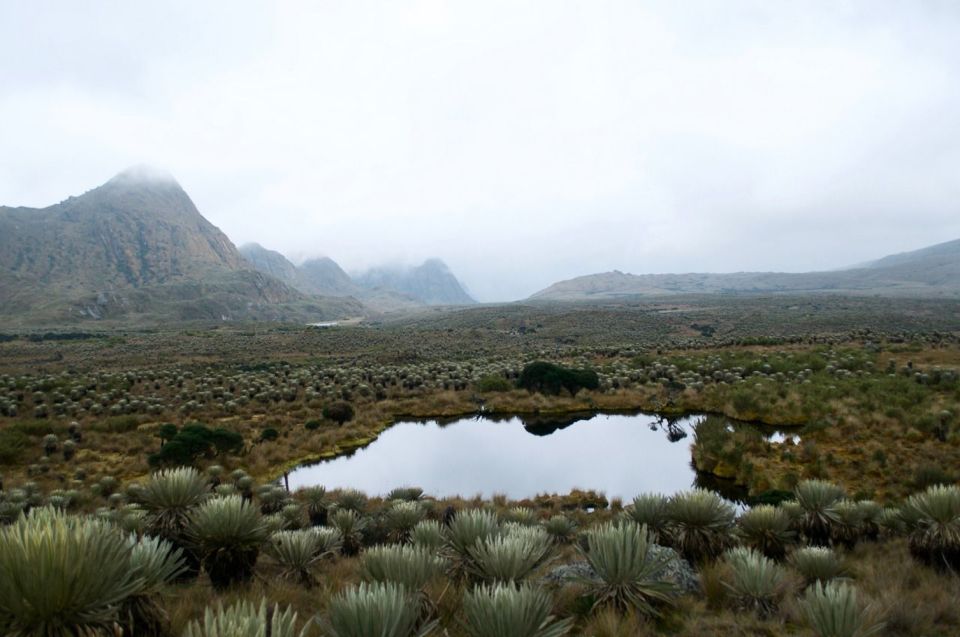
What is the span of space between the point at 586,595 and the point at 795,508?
4.47m

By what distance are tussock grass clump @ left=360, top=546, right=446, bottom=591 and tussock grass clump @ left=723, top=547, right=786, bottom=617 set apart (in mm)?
2723

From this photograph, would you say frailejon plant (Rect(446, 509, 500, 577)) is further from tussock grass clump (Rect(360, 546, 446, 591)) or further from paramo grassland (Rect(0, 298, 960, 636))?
tussock grass clump (Rect(360, 546, 446, 591))

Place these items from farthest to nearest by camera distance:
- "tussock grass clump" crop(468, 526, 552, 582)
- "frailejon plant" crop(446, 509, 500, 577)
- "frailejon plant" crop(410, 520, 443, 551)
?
1. "frailejon plant" crop(410, 520, 443, 551)
2. "frailejon plant" crop(446, 509, 500, 577)
3. "tussock grass clump" crop(468, 526, 552, 582)

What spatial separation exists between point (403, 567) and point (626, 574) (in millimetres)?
2034

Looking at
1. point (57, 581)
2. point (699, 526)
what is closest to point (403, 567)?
point (57, 581)

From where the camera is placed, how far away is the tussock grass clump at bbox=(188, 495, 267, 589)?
5.19 m

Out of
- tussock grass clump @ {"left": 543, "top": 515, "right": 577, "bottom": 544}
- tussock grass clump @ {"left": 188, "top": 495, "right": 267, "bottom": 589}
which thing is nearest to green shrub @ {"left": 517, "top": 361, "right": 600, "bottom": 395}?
tussock grass clump @ {"left": 543, "top": 515, "right": 577, "bottom": 544}

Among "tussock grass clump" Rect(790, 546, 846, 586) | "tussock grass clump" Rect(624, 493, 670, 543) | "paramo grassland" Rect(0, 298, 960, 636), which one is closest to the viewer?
"paramo grassland" Rect(0, 298, 960, 636)

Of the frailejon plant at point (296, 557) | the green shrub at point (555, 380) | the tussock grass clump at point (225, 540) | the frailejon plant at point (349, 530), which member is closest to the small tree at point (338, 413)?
the green shrub at point (555, 380)

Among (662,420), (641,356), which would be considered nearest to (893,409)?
(662,420)

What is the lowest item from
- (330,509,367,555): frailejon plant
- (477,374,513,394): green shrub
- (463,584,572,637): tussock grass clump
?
(477,374,513,394): green shrub

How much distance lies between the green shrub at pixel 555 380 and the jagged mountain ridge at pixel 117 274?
11537 cm

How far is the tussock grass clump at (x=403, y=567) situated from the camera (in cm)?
430

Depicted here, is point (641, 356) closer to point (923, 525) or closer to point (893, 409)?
point (893, 409)
